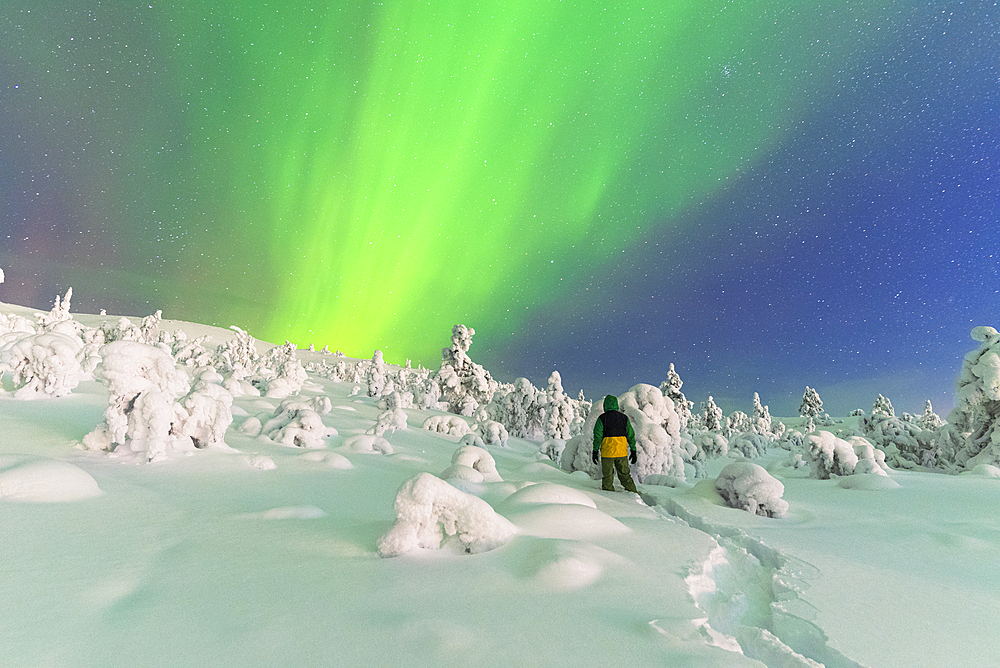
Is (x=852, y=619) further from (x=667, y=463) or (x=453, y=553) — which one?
(x=667, y=463)

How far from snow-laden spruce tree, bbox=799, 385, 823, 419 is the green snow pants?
6668 cm

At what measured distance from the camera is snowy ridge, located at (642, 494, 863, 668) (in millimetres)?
2709

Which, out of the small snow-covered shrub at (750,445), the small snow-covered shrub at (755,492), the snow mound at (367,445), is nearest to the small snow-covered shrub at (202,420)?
the snow mound at (367,445)

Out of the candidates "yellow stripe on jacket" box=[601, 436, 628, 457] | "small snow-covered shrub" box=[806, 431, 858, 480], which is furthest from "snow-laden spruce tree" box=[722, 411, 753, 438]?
"yellow stripe on jacket" box=[601, 436, 628, 457]

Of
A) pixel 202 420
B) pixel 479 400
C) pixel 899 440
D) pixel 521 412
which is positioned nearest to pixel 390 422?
pixel 202 420

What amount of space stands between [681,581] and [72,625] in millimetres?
4321

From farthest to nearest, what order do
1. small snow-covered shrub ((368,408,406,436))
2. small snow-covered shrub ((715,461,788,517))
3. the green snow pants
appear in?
small snow-covered shrub ((368,408,406,436)) < the green snow pants < small snow-covered shrub ((715,461,788,517))

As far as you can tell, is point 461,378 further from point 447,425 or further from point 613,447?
point 613,447

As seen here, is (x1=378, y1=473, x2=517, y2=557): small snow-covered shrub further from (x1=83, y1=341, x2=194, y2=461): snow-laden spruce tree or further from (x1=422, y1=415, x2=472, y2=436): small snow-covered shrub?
(x1=422, y1=415, x2=472, y2=436): small snow-covered shrub

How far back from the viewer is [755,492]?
270 inches

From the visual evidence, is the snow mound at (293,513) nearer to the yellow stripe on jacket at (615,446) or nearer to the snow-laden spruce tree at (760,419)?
the yellow stripe on jacket at (615,446)

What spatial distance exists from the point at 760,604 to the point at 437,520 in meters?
3.01

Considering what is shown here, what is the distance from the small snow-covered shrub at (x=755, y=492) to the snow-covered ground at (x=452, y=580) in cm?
44

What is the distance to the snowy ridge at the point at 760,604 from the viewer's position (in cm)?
271
